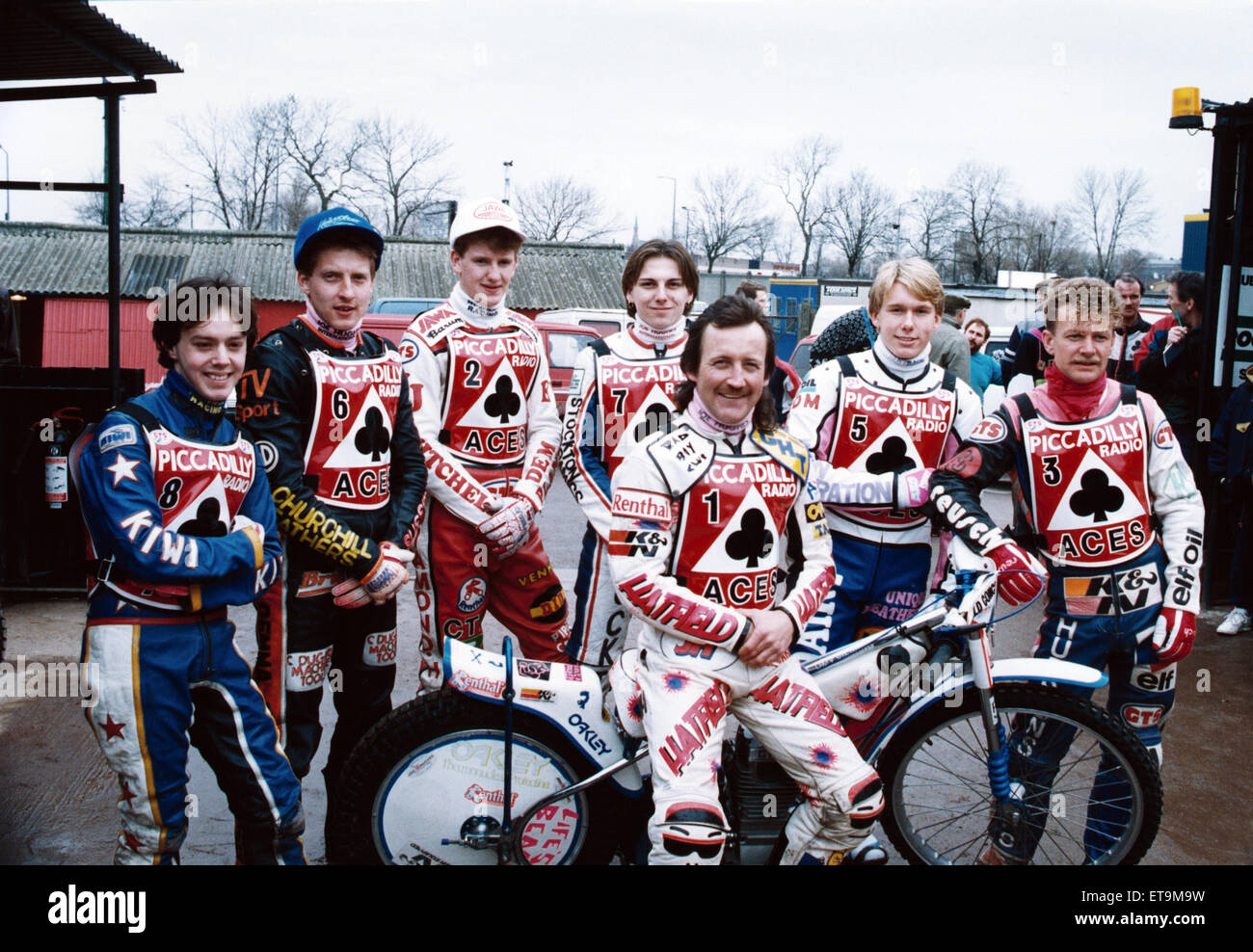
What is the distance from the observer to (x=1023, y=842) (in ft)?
10.5

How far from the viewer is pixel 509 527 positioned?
12.5 ft

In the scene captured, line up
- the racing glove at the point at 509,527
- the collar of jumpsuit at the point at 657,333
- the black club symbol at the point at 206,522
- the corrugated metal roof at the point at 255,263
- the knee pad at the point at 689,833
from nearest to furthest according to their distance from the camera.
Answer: the knee pad at the point at 689,833
the black club symbol at the point at 206,522
the racing glove at the point at 509,527
the collar of jumpsuit at the point at 657,333
the corrugated metal roof at the point at 255,263

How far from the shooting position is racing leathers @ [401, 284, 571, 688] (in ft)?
12.6

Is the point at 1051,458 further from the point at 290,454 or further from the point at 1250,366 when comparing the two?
the point at 1250,366

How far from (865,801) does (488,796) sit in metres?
1.09

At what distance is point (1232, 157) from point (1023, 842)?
5.79m

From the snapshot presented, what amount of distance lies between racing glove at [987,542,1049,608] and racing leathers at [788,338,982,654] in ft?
1.44

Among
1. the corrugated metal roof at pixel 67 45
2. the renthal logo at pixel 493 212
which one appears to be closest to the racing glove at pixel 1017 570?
the renthal logo at pixel 493 212

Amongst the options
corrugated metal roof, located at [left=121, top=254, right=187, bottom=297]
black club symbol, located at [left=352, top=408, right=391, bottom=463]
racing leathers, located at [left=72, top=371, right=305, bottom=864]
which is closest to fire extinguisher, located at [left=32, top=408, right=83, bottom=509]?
black club symbol, located at [left=352, top=408, right=391, bottom=463]

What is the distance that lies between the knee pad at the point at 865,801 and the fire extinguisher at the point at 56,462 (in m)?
5.60

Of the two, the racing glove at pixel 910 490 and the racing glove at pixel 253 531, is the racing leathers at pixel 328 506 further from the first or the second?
the racing glove at pixel 910 490

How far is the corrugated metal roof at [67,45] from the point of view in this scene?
180 inches

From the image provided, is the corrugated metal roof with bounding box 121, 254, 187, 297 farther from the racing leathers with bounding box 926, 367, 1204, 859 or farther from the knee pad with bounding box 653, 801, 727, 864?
the knee pad with bounding box 653, 801, 727, 864
